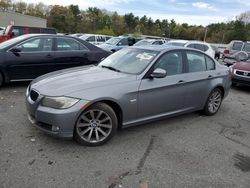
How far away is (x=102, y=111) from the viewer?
370 centimetres

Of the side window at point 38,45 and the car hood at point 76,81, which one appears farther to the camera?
the side window at point 38,45

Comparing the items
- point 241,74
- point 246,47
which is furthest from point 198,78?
point 246,47

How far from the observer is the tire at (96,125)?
11.9ft

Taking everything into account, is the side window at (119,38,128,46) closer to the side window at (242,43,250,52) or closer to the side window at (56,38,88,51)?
the side window at (242,43,250,52)

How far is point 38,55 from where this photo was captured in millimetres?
6793

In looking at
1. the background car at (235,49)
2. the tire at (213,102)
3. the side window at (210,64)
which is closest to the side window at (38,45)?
the side window at (210,64)

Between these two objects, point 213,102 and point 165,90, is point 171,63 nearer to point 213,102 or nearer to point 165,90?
point 165,90

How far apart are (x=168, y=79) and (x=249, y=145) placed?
69.6 inches

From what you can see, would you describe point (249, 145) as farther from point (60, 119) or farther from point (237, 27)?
point (237, 27)

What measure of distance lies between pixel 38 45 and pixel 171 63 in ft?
13.1

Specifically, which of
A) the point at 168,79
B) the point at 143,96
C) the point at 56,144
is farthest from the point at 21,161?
the point at 168,79

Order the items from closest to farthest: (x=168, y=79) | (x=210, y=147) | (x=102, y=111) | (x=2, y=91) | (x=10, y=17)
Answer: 1. (x=102, y=111)
2. (x=210, y=147)
3. (x=168, y=79)
4. (x=2, y=91)
5. (x=10, y=17)

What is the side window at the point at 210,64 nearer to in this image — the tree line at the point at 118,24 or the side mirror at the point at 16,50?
the side mirror at the point at 16,50

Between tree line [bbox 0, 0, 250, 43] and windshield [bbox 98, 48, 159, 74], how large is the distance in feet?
189
